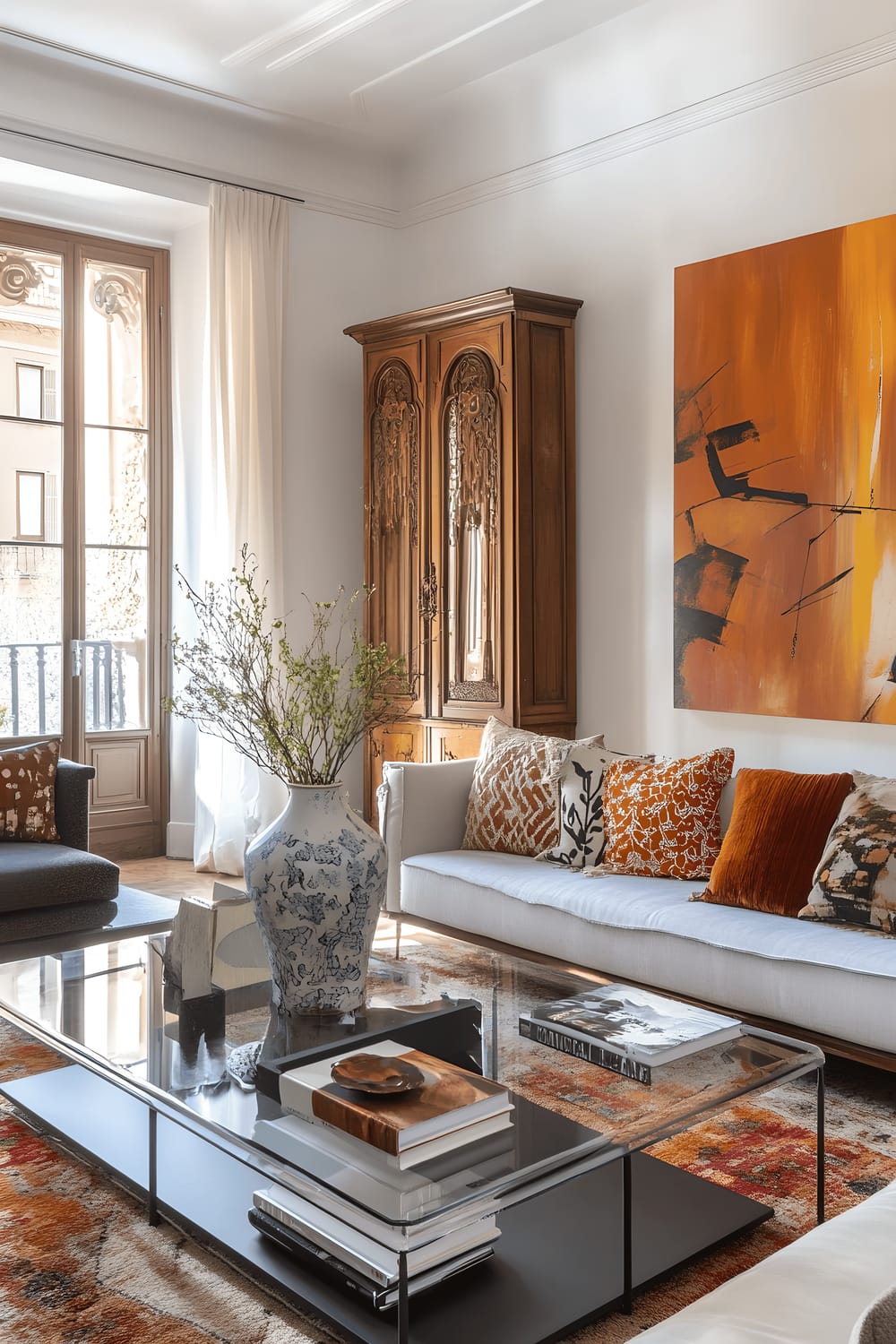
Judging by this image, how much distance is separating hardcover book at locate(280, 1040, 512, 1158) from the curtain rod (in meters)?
4.44

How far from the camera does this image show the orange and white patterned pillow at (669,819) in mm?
3586

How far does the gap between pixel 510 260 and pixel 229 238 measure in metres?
1.32

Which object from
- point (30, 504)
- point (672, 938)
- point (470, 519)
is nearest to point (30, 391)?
point (30, 504)

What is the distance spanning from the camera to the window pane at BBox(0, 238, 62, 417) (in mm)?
5441

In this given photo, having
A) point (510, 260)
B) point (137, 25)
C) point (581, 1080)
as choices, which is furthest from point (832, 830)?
point (137, 25)

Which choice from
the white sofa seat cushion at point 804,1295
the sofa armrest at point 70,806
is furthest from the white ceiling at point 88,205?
the white sofa seat cushion at point 804,1295

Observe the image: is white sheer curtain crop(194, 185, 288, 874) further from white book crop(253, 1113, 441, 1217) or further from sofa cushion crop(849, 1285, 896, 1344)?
sofa cushion crop(849, 1285, 896, 1344)

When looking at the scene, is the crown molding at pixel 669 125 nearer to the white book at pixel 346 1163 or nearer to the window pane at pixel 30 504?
the window pane at pixel 30 504

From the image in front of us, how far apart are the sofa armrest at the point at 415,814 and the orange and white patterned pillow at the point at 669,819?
63cm

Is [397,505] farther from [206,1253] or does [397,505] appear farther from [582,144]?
[206,1253]

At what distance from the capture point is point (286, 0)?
14.9ft

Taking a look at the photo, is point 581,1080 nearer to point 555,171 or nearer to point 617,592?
point 617,592

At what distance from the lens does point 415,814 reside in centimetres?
405

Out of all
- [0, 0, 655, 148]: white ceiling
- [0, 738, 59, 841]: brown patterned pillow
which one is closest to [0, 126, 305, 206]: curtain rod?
[0, 0, 655, 148]: white ceiling
